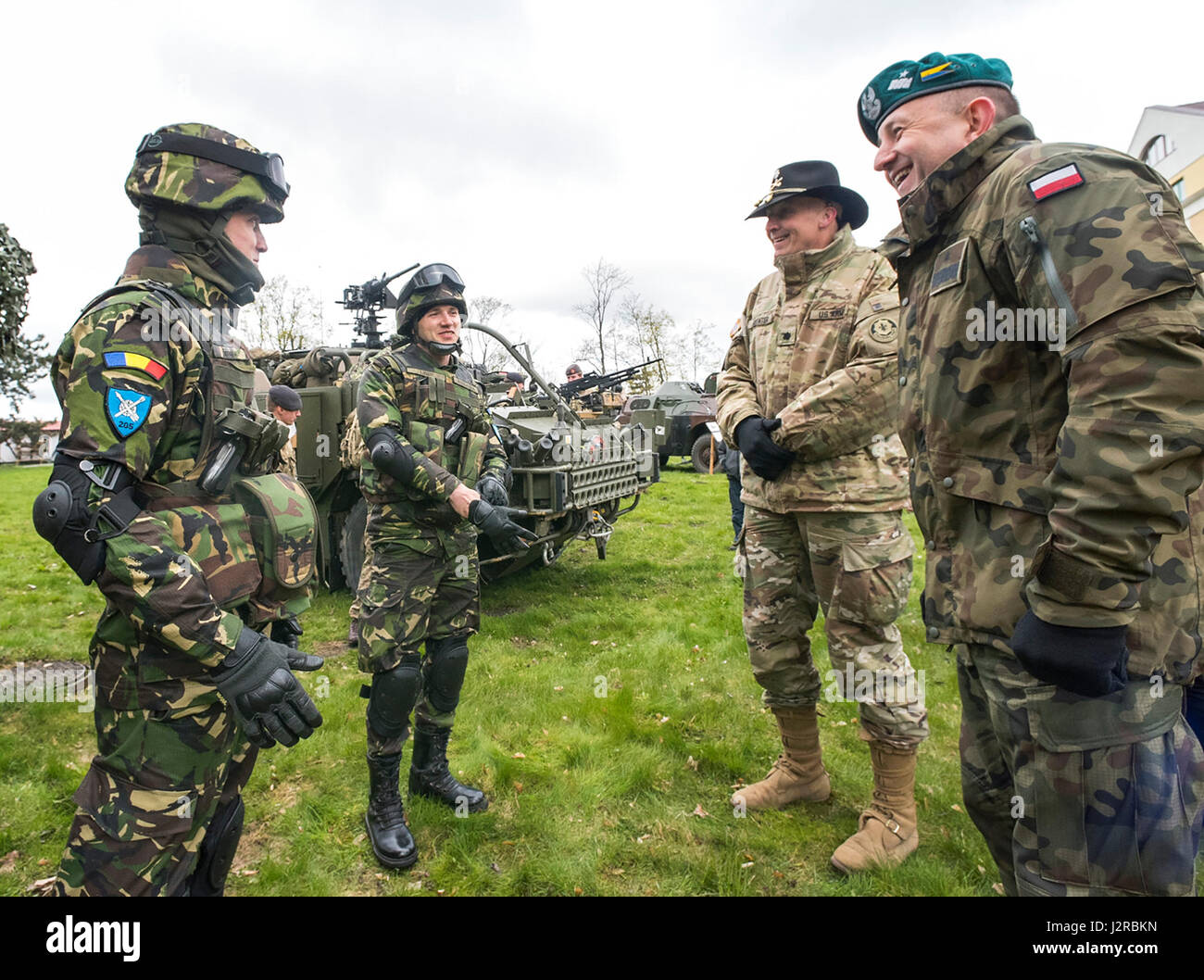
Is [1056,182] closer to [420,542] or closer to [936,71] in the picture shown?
[936,71]

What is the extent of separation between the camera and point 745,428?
293cm

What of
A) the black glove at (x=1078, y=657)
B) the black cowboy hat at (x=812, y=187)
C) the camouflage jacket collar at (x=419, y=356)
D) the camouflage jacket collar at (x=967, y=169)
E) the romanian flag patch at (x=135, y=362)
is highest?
the black cowboy hat at (x=812, y=187)

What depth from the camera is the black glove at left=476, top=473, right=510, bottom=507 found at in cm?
327

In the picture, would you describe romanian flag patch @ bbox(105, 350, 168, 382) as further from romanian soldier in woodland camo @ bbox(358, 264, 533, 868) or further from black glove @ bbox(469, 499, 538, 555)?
black glove @ bbox(469, 499, 538, 555)

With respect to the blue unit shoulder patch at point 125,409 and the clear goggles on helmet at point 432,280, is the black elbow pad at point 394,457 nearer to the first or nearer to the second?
the clear goggles on helmet at point 432,280

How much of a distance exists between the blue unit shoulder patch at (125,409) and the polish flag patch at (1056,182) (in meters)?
2.05

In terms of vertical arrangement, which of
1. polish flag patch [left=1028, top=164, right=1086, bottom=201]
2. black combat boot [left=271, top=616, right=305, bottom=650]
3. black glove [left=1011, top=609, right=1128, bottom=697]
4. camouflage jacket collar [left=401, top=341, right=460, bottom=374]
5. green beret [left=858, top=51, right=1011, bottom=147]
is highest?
green beret [left=858, top=51, right=1011, bottom=147]

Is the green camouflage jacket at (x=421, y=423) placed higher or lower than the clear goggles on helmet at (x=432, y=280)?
lower

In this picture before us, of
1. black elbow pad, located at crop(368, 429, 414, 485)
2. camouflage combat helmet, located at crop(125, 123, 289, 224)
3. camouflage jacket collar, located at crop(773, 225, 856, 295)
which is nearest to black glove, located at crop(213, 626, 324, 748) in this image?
camouflage combat helmet, located at crop(125, 123, 289, 224)

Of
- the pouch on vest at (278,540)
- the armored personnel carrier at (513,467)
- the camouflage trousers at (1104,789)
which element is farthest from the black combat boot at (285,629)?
the armored personnel carrier at (513,467)

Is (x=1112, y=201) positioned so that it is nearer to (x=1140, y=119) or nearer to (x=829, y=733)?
(x=829, y=733)

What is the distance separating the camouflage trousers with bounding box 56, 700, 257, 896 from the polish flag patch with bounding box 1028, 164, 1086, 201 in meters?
2.31

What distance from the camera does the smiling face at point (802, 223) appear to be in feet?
9.79
